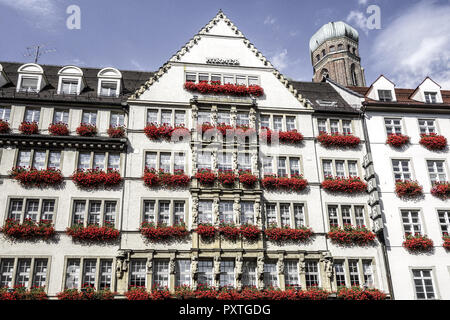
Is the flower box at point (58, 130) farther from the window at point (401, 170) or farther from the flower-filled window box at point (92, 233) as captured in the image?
the window at point (401, 170)

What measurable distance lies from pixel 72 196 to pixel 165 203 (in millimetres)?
4865

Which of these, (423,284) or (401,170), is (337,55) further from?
(423,284)

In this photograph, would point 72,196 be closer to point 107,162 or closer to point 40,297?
point 107,162

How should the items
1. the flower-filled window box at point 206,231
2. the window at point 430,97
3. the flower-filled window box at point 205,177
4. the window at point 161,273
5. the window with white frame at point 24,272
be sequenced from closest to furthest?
the window with white frame at point 24,272, the window at point 161,273, the flower-filled window box at point 206,231, the flower-filled window box at point 205,177, the window at point 430,97

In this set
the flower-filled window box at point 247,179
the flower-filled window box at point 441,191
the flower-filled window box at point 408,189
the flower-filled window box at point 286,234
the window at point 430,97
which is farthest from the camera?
the window at point 430,97

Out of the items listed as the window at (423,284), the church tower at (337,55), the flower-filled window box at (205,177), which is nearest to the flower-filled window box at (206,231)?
the flower-filled window box at (205,177)

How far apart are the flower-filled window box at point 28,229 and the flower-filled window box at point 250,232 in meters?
9.58

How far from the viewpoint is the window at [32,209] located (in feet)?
73.4

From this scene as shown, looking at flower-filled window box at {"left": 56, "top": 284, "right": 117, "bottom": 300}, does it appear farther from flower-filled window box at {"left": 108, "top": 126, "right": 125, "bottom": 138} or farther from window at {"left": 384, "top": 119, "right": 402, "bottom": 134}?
window at {"left": 384, "top": 119, "right": 402, "bottom": 134}

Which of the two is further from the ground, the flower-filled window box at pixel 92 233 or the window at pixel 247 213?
the window at pixel 247 213

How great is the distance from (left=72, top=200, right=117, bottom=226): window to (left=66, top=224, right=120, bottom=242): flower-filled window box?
0.49 metres

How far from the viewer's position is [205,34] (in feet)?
95.2

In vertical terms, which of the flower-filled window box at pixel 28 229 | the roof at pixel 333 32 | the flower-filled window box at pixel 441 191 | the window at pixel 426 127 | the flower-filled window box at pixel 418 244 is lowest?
the flower-filled window box at pixel 418 244
